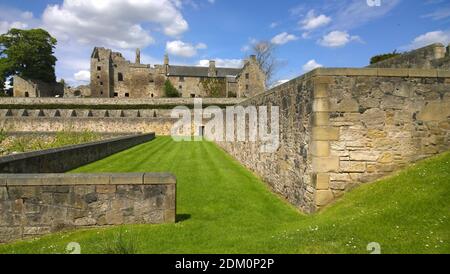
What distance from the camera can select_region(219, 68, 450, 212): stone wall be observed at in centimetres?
645

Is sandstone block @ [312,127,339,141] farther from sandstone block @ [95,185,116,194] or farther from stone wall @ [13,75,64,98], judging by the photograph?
stone wall @ [13,75,64,98]

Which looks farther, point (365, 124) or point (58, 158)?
point (58, 158)

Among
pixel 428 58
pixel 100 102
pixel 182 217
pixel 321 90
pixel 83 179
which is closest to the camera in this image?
pixel 83 179

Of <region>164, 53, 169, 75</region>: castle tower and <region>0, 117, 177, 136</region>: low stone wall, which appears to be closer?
<region>0, 117, 177, 136</region>: low stone wall

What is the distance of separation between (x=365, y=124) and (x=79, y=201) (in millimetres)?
5401

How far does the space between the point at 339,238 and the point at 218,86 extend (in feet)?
199

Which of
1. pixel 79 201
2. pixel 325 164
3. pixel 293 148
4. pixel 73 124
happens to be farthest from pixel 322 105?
pixel 73 124

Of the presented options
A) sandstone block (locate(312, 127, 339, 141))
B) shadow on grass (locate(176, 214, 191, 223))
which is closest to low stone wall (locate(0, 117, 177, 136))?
shadow on grass (locate(176, 214, 191, 223))

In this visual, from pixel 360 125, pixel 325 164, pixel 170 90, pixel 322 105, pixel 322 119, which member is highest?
pixel 170 90

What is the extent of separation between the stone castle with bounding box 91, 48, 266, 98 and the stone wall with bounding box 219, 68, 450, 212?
181 ft

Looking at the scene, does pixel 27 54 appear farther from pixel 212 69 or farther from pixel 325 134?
pixel 325 134

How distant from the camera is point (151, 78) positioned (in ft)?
215

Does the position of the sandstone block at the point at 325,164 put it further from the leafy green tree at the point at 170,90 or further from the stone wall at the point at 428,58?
the leafy green tree at the point at 170,90
